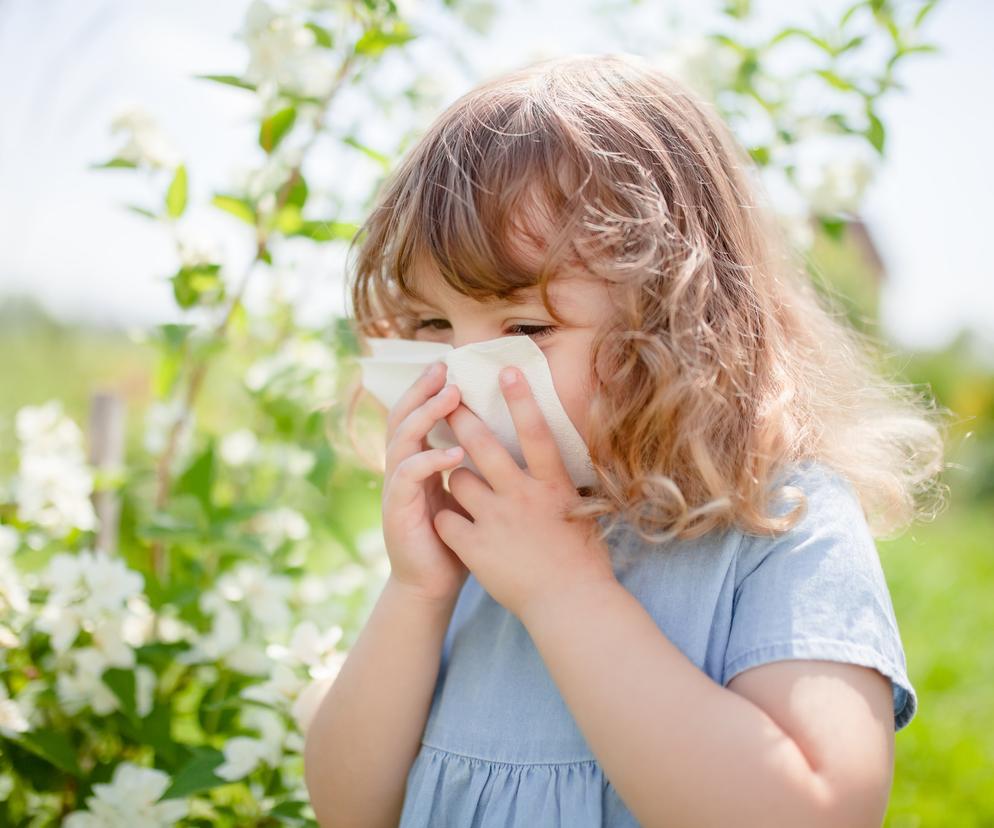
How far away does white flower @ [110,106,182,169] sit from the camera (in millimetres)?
1500

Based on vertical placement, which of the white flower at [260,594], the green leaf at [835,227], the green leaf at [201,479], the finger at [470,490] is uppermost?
the green leaf at [835,227]

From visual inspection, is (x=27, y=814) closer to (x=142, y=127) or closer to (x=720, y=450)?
(x=142, y=127)

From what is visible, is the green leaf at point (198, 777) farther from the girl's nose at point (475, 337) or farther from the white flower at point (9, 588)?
the girl's nose at point (475, 337)

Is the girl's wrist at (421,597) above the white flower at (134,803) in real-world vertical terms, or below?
above

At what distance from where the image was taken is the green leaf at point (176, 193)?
1488 mm

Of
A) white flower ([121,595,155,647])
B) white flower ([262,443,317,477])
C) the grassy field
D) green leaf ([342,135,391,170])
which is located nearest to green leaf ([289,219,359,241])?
green leaf ([342,135,391,170])

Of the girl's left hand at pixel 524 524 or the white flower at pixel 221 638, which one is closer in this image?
the girl's left hand at pixel 524 524

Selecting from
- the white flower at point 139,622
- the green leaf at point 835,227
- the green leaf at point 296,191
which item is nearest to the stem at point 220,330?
the green leaf at point 296,191

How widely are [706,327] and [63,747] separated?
117 cm

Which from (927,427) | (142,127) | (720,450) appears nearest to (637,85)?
(720,450)

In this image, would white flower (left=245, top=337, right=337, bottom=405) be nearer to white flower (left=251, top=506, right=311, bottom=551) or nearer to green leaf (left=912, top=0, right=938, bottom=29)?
white flower (left=251, top=506, right=311, bottom=551)

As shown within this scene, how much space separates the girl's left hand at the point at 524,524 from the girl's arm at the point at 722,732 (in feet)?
0.22

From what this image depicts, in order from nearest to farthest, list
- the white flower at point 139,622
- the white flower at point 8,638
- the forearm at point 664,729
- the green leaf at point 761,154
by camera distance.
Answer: the forearm at point 664,729, the white flower at point 8,638, the white flower at point 139,622, the green leaf at point 761,154

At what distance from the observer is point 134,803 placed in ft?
4.31
